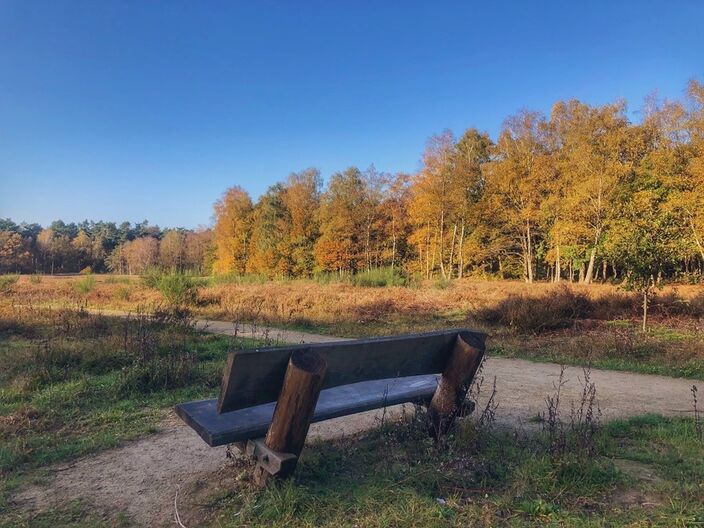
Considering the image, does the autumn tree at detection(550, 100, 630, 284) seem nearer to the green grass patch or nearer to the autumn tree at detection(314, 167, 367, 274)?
the autumn tree at detection(314, 167, 367, 274)

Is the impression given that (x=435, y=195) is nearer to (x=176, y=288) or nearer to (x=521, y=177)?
(x=521, y=177)

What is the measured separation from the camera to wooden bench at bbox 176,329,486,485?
2533 millimetres

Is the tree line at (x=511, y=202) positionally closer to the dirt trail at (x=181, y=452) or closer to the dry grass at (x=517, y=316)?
the dry grass at (x=517, y=316)

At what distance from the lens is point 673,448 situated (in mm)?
3543

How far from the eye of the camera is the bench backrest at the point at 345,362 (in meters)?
2.49

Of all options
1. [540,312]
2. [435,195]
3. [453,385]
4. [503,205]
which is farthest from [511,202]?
[453,385]

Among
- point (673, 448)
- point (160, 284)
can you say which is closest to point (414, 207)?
point (160, 284)

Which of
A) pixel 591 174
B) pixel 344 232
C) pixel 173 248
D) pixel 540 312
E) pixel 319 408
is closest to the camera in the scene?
pixel 319 408

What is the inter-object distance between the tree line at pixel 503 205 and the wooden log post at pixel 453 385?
426 inches

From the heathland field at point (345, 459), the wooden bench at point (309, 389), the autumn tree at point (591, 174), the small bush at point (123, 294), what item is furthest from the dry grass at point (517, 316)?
the autumn tree at point (591, 174)

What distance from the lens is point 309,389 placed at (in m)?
2.55

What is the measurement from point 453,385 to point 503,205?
33826 mm

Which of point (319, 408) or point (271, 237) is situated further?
point (271, 237)

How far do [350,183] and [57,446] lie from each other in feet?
131
